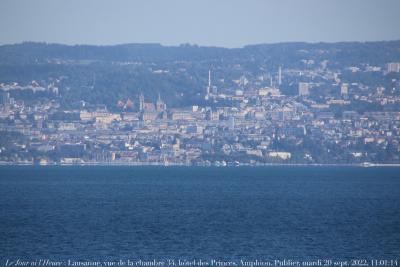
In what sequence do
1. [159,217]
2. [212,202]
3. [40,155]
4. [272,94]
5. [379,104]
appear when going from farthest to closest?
1. [272,94]
2. [379,104]
3. [40,155]
4. [212,202]
5. [159,217]

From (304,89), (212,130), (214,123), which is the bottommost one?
(212,130)

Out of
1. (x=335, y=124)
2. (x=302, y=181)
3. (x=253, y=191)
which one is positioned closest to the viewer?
(x=253, y=191)

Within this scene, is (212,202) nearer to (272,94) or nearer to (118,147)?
(118,147)

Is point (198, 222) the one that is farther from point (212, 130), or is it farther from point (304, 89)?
point (304, 89)

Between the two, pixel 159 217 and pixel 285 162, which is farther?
pixel 285 162

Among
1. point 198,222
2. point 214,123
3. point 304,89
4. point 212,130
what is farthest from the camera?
point 304,89

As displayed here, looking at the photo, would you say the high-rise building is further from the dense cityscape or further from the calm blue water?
the calm blue water

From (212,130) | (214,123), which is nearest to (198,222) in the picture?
(212,130)

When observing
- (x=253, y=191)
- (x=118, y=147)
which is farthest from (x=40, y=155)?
(x=253, y=191)
